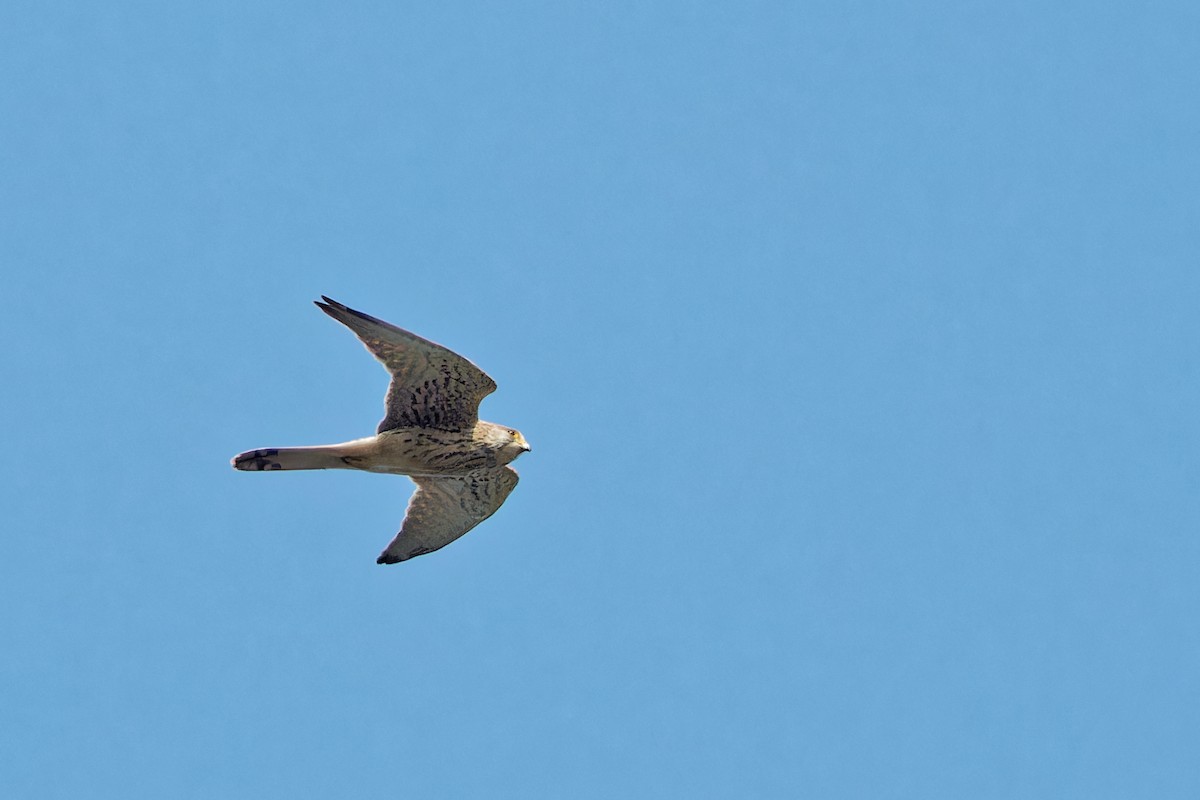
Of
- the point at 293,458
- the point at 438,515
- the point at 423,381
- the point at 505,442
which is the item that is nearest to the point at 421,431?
the point at 423,381

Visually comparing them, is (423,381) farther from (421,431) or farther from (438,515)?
(438,515)

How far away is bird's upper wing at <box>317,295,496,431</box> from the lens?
1820 cm

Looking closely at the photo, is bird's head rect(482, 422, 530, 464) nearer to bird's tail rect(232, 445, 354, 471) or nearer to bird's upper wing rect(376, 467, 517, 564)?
bird's upper wing rect(376, 467, 517, 564)

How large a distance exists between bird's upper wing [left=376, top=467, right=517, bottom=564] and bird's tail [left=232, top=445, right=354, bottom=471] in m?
1.91

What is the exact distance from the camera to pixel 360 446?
1892cm

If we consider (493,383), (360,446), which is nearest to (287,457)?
(360,446)

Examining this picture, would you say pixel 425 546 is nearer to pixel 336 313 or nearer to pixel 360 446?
pixel 360 446

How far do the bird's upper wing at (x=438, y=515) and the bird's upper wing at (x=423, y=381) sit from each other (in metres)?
1.49

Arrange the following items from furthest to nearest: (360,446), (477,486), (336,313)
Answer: (477,486)
(360,446)
(336,313)

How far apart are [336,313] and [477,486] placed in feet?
11.9

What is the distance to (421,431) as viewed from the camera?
62.8ft

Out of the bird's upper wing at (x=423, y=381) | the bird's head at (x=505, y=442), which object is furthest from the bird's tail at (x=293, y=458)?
the bird's head at (x=505, y=442)

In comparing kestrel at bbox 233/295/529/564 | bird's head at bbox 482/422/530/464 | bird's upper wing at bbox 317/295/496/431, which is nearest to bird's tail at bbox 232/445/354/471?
kestrel at bbox 233/295/529/564

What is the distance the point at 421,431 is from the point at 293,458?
1.49 meters
